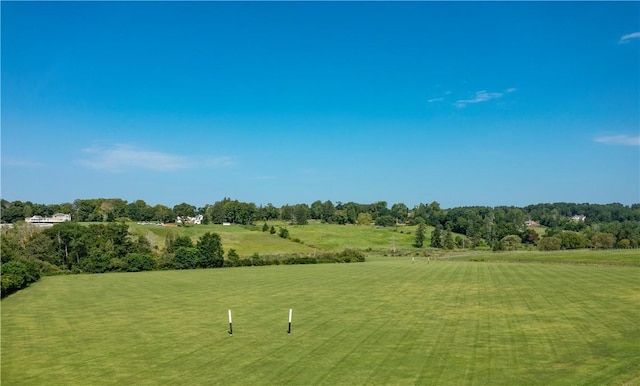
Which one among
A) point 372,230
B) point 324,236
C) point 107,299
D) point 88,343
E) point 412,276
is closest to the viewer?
point 88,343

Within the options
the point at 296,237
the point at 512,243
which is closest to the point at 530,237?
the point at 512,243

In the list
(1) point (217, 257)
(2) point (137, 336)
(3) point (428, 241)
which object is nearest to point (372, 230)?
(3) point (428, 241)

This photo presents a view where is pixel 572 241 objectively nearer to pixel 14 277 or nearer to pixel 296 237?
pixel 296 237

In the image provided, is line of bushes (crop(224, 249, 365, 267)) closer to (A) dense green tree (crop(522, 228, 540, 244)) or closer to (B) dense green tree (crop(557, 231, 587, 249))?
(B) dense green tree (crop(557, 231, 587, 249))

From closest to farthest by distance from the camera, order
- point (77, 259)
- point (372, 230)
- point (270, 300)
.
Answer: point (270, 300)
point (77, 259)
point (372, 230)

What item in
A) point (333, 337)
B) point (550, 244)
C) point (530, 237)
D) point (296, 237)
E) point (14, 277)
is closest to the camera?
point (333, 337)

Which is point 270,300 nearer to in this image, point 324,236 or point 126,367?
point 126,367

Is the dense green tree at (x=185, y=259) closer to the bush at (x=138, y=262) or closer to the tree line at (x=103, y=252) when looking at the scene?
the tree line at (x=103, y=252)

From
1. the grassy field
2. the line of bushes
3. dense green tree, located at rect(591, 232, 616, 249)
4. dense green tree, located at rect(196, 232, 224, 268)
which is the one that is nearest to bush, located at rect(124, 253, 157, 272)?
dense green tree, located at rect(196, 232, 224, 268)

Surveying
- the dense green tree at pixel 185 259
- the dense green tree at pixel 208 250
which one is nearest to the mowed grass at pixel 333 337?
the dense green tree at pixel 185 259
